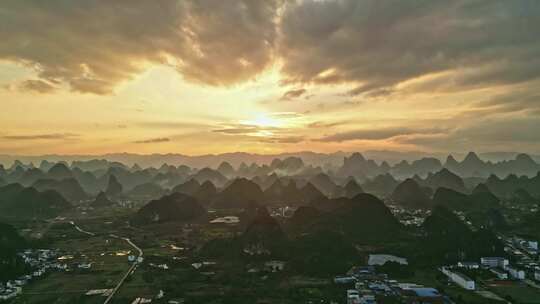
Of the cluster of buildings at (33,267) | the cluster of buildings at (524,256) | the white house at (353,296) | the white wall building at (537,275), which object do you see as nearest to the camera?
the white house at (353,296)

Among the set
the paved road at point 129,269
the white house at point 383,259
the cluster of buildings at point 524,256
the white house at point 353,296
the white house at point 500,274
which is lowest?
the paved road at point 129,269

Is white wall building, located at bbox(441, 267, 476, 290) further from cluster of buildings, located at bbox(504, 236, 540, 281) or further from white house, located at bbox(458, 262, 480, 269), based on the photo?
cluster of buildings, located at bbox(504, 236, 540, 281)

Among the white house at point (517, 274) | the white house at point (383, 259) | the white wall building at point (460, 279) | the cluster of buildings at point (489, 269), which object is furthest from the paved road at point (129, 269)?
the white house at point (517, 274)

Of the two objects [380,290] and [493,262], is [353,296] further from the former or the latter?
[493,262]

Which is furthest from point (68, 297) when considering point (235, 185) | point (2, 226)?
point (235, 185)

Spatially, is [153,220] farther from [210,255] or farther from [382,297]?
[382,297]

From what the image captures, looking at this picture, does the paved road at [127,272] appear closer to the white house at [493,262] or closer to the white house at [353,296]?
the white house at [353,296]

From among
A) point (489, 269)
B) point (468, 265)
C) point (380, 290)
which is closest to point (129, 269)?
point (380, 290)
